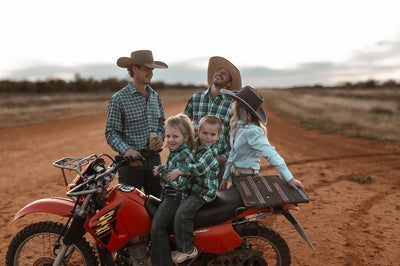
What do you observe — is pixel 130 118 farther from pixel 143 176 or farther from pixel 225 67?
pixel 225 67

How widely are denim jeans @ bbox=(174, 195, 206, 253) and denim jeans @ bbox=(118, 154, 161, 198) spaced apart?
3.37ft

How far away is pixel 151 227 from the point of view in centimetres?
285

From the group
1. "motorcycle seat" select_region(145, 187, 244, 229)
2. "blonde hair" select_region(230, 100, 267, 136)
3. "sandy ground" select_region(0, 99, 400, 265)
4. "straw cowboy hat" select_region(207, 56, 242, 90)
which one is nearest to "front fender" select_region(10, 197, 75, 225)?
"motorcycle seat" select_region(145, 187, 244, 229)

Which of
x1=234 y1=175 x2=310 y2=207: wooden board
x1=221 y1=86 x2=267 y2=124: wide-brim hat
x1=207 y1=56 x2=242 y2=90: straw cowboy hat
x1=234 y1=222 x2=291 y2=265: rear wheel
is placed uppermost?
x1=207 y1=56 x2=242 y2=90: straw cowboy hat

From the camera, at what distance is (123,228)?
9.20ft

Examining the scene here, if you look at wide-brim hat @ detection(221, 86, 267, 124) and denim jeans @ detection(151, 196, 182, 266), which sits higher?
wide-brim hat @ detection(221, 86, 267, 124)

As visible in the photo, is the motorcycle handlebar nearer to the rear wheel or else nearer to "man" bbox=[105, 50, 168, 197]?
"man" bbox=[105, 50, 168, 197]

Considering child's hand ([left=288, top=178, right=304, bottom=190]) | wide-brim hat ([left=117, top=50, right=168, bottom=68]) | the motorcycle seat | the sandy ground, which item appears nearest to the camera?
the motorcycle seat

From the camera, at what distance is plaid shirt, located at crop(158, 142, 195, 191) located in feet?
9.23

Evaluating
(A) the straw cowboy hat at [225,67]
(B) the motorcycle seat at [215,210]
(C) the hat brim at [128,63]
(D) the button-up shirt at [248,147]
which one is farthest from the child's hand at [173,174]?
(A) the straw cowboy hat at [225,67]

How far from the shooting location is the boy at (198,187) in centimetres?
274

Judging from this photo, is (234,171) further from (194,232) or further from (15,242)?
(15,242)

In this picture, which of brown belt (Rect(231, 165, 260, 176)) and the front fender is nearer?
the front fender

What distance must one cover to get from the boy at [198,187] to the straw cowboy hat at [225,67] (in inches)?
44.4
